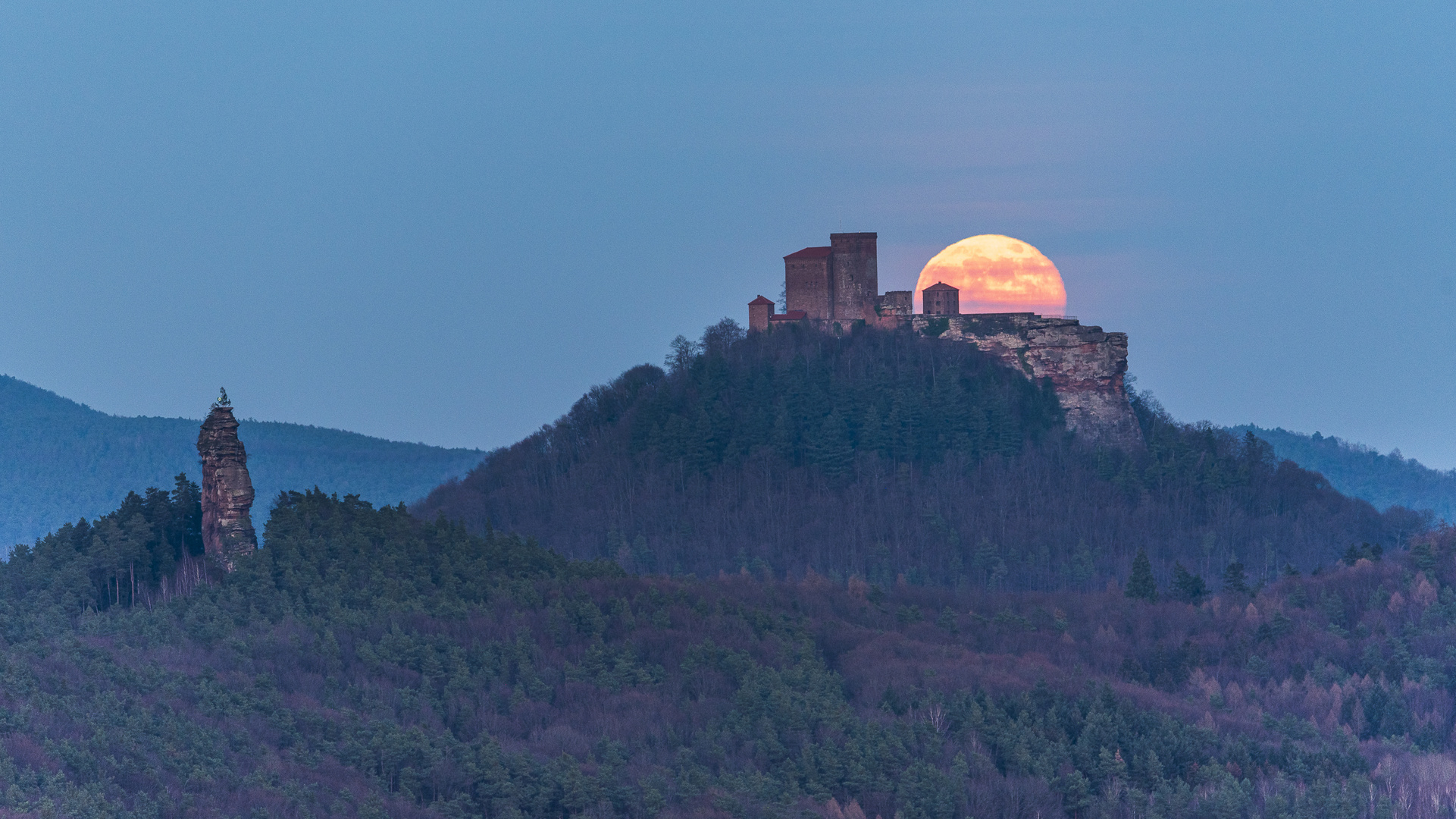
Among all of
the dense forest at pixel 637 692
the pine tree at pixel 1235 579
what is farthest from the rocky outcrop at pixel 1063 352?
the dense forest at pixel 637 692

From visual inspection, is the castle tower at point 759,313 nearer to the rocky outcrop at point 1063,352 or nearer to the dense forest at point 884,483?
the dense forest at point 884,483

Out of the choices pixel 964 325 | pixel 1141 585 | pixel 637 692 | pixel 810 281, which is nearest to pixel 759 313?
pixel 810 281

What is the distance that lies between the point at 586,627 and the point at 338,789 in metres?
26.1

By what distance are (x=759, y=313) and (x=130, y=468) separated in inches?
3459

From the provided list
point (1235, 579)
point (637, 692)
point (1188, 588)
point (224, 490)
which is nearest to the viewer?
point (224, 490)

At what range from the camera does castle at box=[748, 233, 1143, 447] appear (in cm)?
12456

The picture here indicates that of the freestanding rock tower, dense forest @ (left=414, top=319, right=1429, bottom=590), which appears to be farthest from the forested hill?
the freestanding rock tower

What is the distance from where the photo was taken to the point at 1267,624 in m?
89.9

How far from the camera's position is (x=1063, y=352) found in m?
126

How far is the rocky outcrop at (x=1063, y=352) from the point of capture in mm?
125812

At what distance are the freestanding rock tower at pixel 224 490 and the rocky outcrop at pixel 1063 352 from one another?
65160 millimetres

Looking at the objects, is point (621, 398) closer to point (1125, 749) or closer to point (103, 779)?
point (1125, 749)

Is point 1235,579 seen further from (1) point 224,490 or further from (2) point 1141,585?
(1) point 224,490

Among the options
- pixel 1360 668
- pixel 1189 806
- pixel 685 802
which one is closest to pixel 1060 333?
pixel 1360 668
